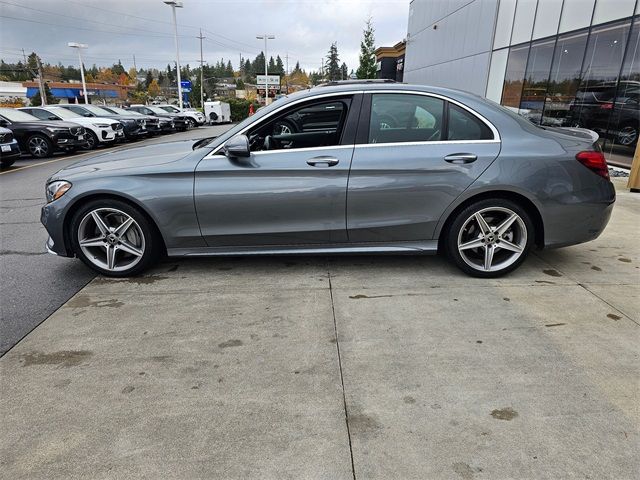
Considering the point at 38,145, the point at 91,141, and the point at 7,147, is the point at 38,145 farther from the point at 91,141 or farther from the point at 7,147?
the point at 7,147

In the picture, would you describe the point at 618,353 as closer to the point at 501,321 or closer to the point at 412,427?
the point at 501,321

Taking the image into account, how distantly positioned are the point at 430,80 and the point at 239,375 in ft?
80.6

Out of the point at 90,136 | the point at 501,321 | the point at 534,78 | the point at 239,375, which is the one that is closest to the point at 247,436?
the point at 239,375

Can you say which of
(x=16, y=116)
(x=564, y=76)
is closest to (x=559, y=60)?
(x=564, y=76)

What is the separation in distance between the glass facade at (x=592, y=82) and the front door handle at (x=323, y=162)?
28.4ft

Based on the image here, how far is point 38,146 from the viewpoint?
523 inches

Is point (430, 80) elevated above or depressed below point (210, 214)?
above

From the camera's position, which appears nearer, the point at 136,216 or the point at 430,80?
the point at 136,216

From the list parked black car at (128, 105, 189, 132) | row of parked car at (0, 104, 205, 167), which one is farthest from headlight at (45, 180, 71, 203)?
parked black car at (128, 105, 189, 132)

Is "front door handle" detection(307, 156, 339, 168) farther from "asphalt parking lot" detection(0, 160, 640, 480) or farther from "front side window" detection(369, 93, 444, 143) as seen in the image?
Result: "asphalt parking lot" detection(0, 160, 640, 480)

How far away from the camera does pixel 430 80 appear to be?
80.0 feet

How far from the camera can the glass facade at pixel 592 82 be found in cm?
944

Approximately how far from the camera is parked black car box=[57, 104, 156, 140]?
699 inches

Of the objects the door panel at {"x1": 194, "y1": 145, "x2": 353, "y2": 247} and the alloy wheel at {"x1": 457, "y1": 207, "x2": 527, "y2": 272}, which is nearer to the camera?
the door panel at {"x1": 194, "y1": 145, "x2": 353, "y2": 247}
